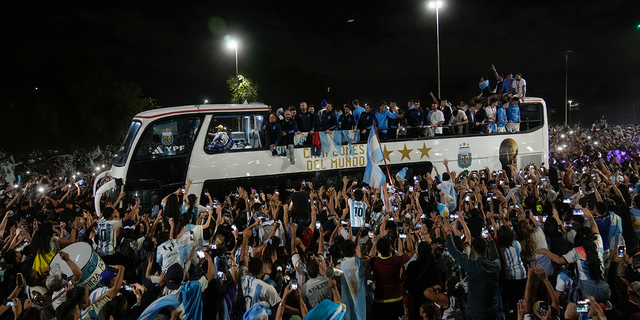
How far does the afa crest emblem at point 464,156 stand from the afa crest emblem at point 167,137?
7.36 metres

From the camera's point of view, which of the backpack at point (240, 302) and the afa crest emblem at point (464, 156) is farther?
the afa crest emblem at point (464, 156)

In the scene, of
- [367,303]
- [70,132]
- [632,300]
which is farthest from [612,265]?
[70,132]

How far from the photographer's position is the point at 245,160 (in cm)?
991

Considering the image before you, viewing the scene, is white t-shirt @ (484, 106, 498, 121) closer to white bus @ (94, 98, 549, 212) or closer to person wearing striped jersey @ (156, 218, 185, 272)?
white bus @ (94, 98, 549, 212)

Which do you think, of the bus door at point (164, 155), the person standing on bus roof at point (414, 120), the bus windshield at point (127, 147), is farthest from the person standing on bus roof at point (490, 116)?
the bus windshield at point (127, 147)

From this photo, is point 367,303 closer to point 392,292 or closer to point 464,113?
point 392,292

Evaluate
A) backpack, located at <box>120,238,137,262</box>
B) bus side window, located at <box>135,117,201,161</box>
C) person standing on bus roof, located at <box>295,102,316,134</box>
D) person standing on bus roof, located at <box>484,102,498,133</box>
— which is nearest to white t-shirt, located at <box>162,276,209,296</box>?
backpack, located at <box>120,238,137,262</box>

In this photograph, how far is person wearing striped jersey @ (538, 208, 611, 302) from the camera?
404 cm

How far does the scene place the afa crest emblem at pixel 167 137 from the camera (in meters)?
9.29

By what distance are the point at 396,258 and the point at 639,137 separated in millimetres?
30059

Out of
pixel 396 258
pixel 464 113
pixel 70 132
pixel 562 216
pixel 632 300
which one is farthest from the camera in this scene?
pixel 70 132

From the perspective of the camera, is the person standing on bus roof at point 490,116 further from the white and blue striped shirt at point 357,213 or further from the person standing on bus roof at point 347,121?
the white and blue striped shirt at point 357,213

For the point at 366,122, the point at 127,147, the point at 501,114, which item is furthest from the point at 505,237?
the point at 501,114

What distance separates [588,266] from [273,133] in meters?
7.10
